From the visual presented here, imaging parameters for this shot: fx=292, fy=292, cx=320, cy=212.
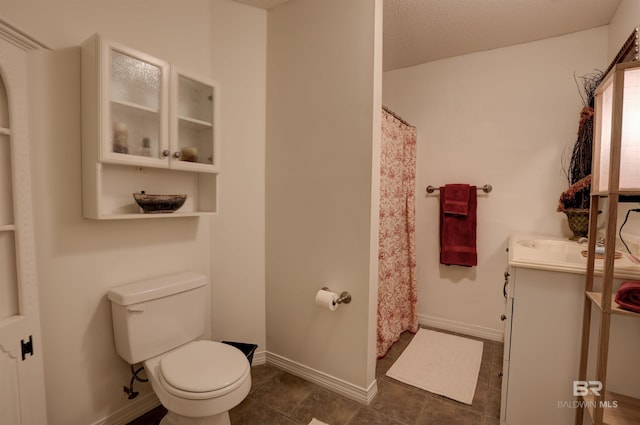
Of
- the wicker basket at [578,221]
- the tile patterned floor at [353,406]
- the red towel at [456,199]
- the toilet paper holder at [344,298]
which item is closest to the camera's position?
the tile patterned floor at [353,406]

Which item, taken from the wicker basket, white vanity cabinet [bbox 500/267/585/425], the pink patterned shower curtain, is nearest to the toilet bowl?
the pink patterned shower curtain

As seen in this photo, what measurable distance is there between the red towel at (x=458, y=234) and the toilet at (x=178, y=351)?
1976 millimetres

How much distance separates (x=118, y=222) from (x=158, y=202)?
0.72 feet

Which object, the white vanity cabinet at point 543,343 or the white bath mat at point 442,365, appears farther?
the white bath mat at point 442,365

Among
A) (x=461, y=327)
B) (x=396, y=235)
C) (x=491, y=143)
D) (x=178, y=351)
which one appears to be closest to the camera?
(x=178, y=351)

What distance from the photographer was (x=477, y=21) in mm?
2115

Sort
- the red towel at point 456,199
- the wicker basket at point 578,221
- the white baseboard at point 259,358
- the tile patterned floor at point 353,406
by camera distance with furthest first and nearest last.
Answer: the red towel at point 456,199, the white baseboard at point 259,358, the wicker basket at point 578,221, the tile patterned floor at point 353,406

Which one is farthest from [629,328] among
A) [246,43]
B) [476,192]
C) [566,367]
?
[246,43]

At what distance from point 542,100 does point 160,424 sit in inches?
132

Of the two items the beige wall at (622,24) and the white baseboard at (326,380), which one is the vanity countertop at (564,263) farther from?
the beige wall at (622,24)

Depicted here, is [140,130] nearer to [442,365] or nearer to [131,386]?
[131,386]

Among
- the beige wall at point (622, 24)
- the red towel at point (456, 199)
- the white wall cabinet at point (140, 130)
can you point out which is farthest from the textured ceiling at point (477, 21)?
the red towel at point (456, 199)

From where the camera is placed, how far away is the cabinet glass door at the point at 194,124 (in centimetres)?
156

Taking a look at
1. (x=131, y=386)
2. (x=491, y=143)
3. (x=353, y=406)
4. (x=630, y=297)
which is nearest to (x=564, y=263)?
(x=630, y=297)
